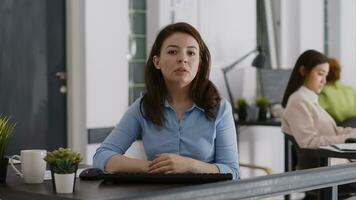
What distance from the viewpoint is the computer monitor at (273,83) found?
6.16 m

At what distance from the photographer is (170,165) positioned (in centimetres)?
222

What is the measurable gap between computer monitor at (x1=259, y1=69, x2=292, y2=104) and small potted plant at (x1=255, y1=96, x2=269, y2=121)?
0.54 feet

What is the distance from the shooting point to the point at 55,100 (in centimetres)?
478

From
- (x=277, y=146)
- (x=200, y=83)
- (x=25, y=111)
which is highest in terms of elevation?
(x=200, y=83)

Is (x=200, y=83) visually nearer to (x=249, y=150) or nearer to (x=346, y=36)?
(x=249, y=150)

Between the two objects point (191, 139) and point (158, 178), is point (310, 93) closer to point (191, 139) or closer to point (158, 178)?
point (191, 139)

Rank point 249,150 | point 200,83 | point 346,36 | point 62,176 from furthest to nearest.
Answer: point 346,36
point 249,150
point 200,83
point 62,176

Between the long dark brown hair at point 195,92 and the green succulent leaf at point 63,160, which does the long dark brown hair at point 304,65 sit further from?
the green succulent leaf at point 63,160

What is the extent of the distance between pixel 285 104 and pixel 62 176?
107 inches

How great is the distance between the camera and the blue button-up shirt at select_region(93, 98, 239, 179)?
251cm

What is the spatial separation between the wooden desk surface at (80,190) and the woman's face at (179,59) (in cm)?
58

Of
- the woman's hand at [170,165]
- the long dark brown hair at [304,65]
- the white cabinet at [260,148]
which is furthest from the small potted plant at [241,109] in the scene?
the woman's hand at [170,165]

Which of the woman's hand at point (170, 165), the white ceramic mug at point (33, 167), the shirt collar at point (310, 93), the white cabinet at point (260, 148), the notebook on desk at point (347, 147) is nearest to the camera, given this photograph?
the white ceramic mug at point (33, 167)

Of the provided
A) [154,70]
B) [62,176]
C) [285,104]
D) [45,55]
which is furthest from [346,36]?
[62,176]
